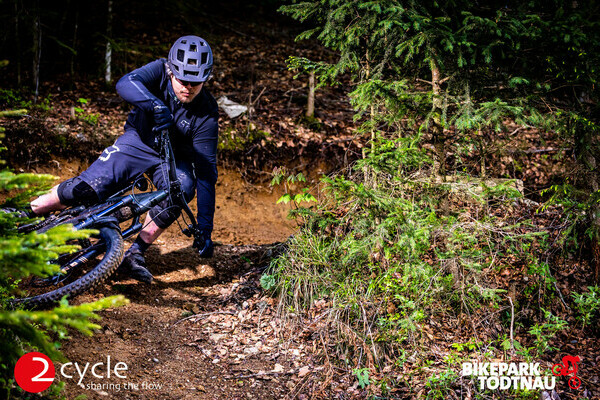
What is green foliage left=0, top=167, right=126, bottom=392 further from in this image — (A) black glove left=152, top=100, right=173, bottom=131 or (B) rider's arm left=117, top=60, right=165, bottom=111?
(B) rider's arm left=117, top=60, right=165, bottom=111

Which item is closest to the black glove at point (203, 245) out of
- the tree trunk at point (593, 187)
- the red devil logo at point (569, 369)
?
the red devil logo at point (569, 369)

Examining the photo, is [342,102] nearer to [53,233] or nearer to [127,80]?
[127,80]

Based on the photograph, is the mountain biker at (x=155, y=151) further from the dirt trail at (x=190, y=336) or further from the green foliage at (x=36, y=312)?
the green foliage at (x=36, y=312)

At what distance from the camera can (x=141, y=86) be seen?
3.92 metres

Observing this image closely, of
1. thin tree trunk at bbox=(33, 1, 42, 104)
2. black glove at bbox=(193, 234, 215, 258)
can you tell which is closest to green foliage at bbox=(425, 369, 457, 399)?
black glove at bbox=(193, 234, 215, 258)

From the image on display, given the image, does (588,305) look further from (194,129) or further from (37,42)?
(37,42)

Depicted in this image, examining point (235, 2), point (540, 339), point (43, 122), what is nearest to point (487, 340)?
point (540, 339)

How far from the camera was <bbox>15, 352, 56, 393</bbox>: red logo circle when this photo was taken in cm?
217

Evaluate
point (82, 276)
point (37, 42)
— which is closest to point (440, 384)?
point (82, 276)

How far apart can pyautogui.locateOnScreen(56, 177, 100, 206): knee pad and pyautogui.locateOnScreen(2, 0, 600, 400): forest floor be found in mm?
1007

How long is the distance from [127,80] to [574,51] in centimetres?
447

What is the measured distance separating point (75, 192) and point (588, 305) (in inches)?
228

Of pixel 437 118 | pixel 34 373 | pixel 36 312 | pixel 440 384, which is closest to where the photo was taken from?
pixel 36 312

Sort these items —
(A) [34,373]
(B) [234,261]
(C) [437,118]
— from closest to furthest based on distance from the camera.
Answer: (A) [34,373], (C) [437,118], (B) [234,261]
